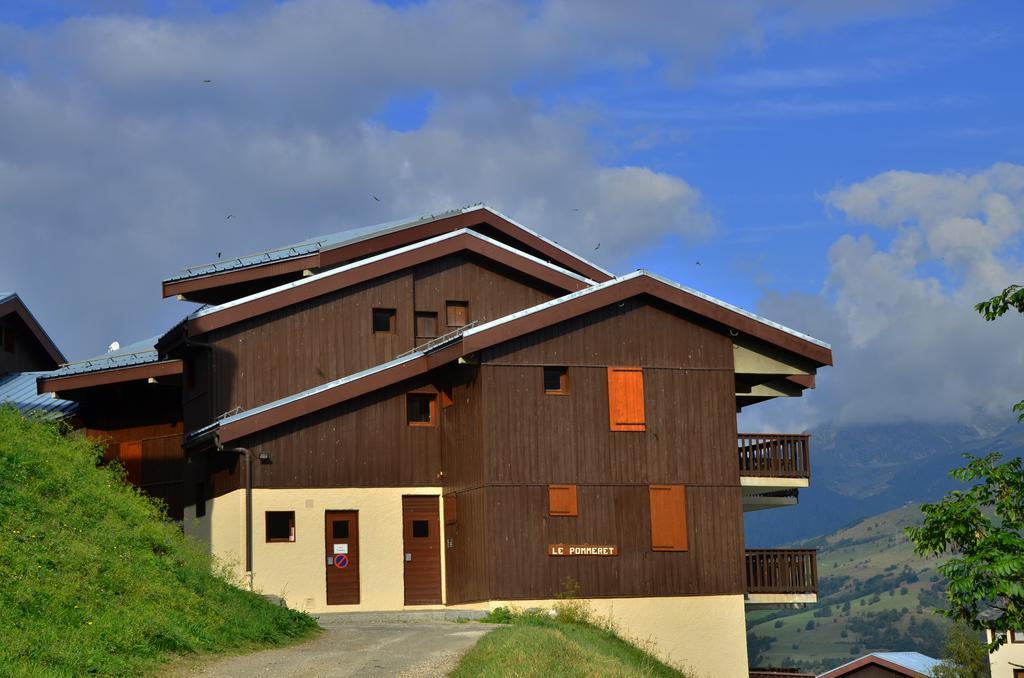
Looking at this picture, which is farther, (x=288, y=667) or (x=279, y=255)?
(x=279, y=255)

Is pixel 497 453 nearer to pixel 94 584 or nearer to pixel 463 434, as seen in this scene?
pixel 463 434

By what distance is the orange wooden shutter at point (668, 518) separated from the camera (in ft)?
115

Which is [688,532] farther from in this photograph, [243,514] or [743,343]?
[243,514]

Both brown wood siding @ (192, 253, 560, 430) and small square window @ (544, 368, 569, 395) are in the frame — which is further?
brown wood siding @ (192, 253, 560, 430)

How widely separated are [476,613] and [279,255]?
43.5 ft

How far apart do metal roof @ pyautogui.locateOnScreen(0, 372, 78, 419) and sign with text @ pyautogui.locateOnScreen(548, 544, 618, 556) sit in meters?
14.8

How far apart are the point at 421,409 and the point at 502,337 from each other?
3.80 metres

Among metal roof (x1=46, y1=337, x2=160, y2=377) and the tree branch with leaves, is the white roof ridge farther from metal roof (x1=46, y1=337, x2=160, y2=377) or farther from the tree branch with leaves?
the tree branch with leaves

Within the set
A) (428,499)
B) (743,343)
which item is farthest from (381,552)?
(743,343)

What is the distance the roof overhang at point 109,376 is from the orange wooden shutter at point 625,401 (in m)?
12.9

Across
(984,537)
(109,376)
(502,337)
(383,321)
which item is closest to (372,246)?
(383,321)

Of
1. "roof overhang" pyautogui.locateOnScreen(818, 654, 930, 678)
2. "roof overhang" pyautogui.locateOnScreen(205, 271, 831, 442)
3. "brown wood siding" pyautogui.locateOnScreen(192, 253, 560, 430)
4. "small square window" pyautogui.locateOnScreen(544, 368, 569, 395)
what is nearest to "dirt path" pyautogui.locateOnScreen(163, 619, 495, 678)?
"roof overhang" pyautogui.locateOnScreen(205, 271, 831, 442)

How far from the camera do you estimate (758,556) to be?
3681 centimetres

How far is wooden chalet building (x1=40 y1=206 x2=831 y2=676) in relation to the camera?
1341 inches
